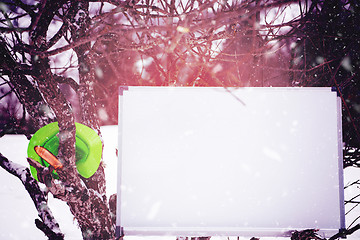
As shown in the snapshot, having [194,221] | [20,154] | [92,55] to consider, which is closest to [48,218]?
[194,221]

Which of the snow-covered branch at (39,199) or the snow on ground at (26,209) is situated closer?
the snow-covered branch at (39,199)

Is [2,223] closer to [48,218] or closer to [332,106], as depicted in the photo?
[48,218]

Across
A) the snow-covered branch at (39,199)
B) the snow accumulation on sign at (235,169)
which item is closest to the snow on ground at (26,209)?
the snow-covered branch at (39,199)

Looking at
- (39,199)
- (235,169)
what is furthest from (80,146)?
(235,169)

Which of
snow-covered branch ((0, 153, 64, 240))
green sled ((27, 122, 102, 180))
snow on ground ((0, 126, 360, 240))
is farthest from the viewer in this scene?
snow on ground ((0, 126, 360, 240))

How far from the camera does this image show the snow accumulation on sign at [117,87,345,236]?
135cm

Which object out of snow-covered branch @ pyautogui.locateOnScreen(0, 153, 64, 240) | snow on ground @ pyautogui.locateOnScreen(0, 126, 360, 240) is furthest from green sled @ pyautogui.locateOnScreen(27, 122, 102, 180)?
snow on ground @ pyautogui.locateOnScreen(0, 126, 360, 240)

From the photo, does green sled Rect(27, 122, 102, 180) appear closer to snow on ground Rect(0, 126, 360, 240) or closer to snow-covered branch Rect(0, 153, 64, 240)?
snow-covered branch Rect(0, 153, 64, 240)

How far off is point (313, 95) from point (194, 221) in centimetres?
109

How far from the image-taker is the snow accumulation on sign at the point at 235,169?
135 centimetres

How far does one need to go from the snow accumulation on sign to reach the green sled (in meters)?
0.20

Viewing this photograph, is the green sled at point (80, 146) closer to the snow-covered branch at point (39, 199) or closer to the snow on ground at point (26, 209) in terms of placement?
the snow-covered branch at point (39, 199)

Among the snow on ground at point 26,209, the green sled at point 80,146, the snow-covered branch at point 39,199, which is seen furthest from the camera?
the snow on ground at point 26,209

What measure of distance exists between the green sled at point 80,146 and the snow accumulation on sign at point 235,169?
196 mm
